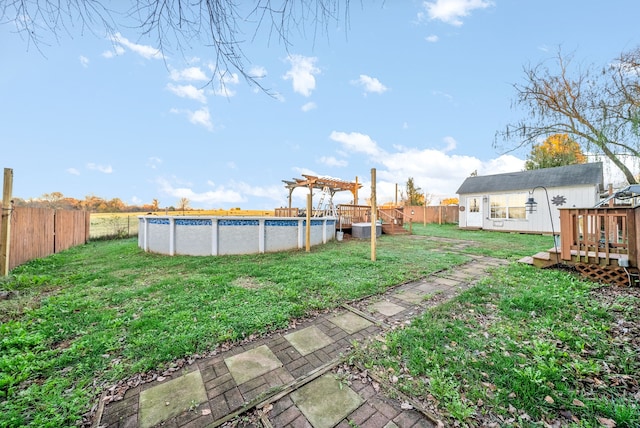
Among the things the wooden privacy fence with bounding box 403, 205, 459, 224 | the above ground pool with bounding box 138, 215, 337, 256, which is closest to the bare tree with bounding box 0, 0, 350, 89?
the above ground pool with bounding box 138, 215, 337, 256

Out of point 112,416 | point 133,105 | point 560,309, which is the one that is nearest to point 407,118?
point 560,309

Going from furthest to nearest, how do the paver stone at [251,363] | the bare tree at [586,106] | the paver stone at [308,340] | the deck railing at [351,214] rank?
the deck railing at [351,214] < the bare tree at [586,106] < the paver stone at [308,340] < the paver stone at [251,363]

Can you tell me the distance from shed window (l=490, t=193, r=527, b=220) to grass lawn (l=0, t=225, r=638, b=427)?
33.8 ft

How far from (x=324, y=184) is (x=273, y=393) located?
1011 cm

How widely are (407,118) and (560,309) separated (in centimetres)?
1065

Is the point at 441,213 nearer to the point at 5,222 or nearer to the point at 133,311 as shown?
the point at 133,311

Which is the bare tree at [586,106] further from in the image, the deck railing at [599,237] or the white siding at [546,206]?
the white siding at [546,206]

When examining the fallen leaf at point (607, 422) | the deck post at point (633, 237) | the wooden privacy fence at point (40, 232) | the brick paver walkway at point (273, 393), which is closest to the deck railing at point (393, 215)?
the deck post at point (633, 237)

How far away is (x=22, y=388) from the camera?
173 centimetres

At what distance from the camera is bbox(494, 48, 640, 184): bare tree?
5.80m

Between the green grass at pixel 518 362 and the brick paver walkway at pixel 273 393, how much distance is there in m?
0.31

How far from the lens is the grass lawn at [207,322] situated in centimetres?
170

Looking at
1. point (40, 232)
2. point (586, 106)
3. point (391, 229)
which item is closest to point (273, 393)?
point (40, 232)

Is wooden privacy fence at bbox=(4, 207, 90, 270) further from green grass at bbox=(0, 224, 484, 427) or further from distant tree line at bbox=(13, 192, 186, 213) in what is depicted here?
distant tree line at bbox=(13, 192, 186, 213)
